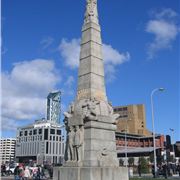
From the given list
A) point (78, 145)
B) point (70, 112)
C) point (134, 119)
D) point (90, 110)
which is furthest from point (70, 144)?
point (134, 119)

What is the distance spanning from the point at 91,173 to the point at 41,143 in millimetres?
143165

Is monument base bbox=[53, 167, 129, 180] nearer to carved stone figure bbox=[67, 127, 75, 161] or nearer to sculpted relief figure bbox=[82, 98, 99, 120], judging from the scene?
carved stone figure bbox=[67, 127, 75, 161]

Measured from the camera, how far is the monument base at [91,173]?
49.7 ft

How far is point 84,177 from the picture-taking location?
15219 mm

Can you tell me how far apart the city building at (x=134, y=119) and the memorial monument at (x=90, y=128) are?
120438 mm

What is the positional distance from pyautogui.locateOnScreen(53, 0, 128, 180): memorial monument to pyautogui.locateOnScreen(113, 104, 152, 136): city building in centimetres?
12044

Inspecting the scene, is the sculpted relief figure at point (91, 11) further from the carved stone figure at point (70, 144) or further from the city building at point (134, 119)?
the city building at point (134, 119)

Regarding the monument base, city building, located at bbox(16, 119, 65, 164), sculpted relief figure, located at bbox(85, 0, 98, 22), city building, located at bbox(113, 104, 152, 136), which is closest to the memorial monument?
the monument base

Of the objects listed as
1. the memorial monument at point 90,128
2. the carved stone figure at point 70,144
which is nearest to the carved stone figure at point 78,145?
the memorial monument at point 90,128

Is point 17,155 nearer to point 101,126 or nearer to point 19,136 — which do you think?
point 19,136

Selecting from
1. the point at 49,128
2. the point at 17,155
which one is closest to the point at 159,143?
the point at 49,128

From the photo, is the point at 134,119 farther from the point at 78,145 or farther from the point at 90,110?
the point at 78,145

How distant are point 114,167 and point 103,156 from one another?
79 centimetres

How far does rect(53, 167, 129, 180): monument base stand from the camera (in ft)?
49.7
